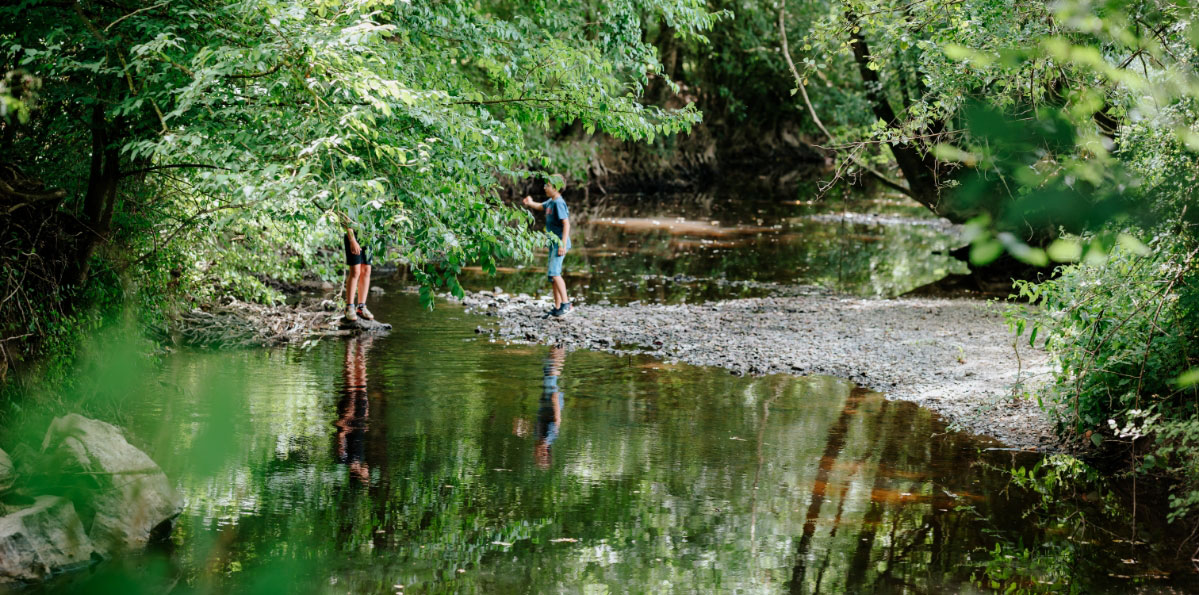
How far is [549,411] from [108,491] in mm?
4374

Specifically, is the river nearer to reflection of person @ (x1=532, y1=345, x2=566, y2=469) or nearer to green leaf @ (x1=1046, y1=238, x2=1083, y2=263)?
reflection of person @ (x1=532, y1=345, x2=566, y2=469)

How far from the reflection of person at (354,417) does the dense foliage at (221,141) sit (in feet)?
5.34

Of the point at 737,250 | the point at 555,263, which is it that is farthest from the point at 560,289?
the point at 737,250

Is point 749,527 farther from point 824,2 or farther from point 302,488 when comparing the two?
point 824,2

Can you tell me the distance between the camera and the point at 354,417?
9617mm

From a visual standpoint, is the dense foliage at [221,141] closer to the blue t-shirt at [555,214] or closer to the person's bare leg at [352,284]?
the person's bare leg at [352,284]

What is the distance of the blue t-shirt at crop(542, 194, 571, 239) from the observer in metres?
14.6

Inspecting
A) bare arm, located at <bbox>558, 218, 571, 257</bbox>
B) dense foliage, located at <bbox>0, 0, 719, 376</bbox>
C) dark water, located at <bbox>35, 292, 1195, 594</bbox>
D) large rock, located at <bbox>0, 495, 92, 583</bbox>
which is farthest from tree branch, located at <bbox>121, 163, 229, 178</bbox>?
bare arm, located at <bbox>558, 218, 571, 257</bbox>

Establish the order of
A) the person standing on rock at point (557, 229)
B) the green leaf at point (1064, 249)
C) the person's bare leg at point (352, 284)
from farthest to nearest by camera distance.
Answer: the person standing on rock at point (557, 229), the person's bare leg at point (352, 284), the green leaf at point (1064, 249)

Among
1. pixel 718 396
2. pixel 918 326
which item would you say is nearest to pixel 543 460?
pixel 718 396

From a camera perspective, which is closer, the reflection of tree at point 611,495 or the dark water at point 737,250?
the reflection of tree at point 611,495

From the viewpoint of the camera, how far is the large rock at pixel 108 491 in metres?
6.29

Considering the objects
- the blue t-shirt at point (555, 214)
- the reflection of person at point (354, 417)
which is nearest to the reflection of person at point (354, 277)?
the reflection of person at point (354, 417)

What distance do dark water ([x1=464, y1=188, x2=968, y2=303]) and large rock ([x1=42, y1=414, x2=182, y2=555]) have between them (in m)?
10.8
